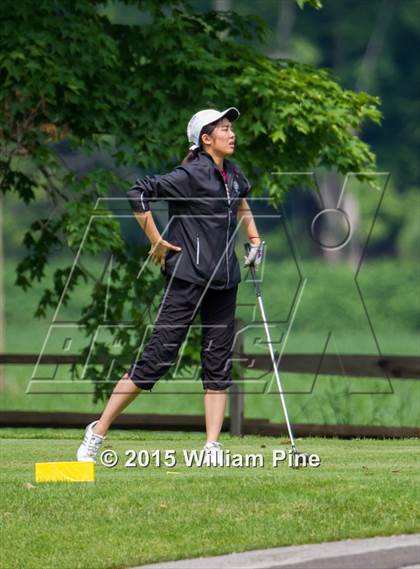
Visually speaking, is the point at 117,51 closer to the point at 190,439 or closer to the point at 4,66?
the point at 4,66

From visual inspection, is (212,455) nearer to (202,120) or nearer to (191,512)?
(191,512)

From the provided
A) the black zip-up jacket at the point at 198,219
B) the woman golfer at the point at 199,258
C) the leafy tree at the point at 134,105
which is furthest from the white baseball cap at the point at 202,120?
the leafy tree at the point at 134,105

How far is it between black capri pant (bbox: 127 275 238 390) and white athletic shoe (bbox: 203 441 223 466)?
0.40 meters

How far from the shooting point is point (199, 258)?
9.41m

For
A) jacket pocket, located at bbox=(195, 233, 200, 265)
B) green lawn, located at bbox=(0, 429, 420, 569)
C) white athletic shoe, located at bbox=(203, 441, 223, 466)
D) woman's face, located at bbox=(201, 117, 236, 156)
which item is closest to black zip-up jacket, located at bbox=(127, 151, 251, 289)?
jacket pocket, located at bbox=(195, 233, 200, 265)

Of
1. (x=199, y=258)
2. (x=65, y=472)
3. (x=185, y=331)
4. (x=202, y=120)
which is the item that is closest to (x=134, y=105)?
(x=202, y=120)

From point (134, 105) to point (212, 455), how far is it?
649cm

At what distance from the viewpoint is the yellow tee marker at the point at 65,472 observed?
9.25 meters

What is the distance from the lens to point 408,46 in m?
55.9

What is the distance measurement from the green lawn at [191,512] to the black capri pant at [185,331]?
0.63 meters

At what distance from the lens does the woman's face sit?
9508 mm

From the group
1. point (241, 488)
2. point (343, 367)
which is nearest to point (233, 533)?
point (241, 488)

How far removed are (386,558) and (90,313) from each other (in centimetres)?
975

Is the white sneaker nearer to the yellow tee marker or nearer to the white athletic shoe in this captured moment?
the yellow tee marker
